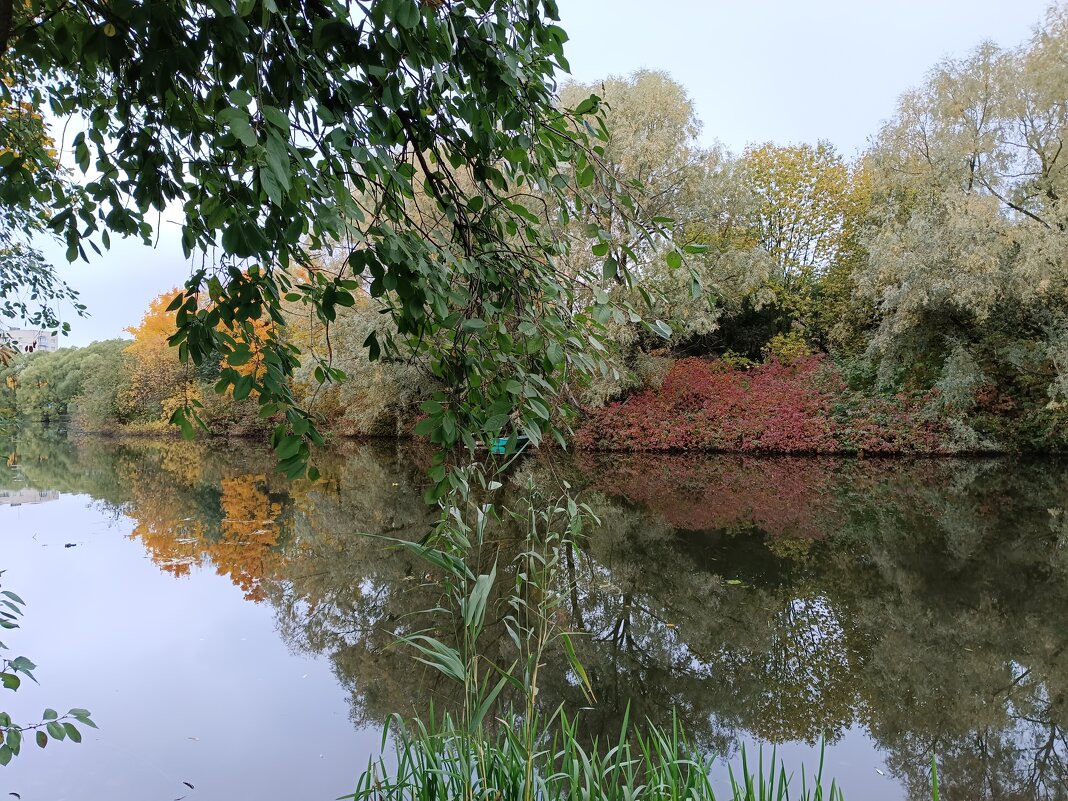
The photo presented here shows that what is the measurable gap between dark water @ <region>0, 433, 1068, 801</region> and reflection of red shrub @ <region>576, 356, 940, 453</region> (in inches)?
208

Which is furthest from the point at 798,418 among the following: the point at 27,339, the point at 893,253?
the point at 27,339

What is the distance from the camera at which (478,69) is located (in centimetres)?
157

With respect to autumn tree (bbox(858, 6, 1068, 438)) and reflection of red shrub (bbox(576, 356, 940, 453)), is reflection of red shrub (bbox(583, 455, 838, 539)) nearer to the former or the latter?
reflection of red shrub (bbox(576, 356, 940, 453))

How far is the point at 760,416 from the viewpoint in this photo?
56.1 ft

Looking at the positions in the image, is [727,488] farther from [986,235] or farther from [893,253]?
[986,235]

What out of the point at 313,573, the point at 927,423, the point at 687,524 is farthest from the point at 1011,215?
the point at 313,573

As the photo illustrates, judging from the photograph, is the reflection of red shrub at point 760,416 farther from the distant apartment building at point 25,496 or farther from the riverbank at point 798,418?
the distant apartment building at point 25,496

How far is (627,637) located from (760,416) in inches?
524

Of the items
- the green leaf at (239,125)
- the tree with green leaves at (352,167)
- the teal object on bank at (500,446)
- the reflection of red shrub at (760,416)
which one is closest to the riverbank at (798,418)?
the reflection of red shrub at (760,416)

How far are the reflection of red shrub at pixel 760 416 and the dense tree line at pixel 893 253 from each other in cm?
51

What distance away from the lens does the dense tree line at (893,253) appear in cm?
1328

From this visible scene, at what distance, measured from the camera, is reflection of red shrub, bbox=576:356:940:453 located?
15.5 m

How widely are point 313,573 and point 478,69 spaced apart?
19.6 ft

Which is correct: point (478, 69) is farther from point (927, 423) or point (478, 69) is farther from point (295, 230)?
point (927, 423)
